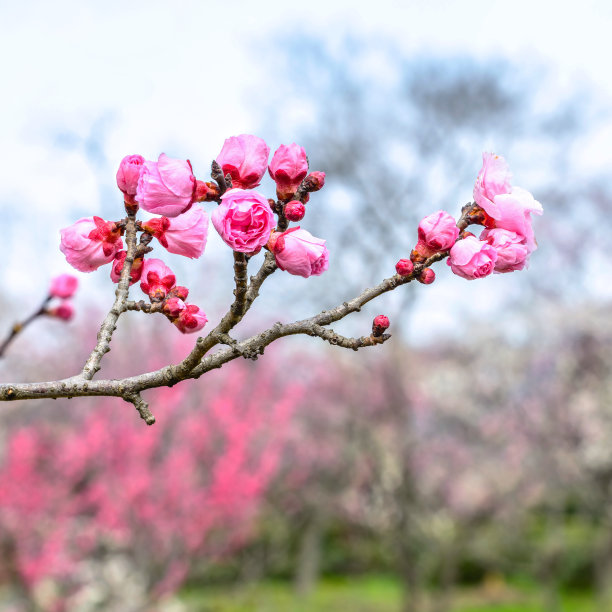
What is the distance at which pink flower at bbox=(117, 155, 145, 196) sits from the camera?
1.08 meters

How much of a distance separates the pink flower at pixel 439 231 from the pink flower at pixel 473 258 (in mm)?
24

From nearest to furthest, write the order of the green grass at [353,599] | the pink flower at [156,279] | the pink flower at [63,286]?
the pink flower at [156,279]
the pink flower at [63,286]
the green grass at [353,599]

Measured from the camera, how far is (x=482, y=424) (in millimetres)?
12086

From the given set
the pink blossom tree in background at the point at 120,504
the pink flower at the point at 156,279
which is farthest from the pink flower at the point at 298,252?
the pink blossom tree in background at the point at 120,504

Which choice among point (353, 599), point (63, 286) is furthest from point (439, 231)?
point (353, 599)

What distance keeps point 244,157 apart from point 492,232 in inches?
16.7

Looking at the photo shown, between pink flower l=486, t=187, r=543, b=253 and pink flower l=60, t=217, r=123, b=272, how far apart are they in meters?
0.65

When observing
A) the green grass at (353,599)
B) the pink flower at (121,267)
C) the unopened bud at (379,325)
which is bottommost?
the green grass at (353,599)

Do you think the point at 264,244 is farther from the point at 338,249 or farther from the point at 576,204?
the point at 576,204

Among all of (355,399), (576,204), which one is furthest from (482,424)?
(576,204)

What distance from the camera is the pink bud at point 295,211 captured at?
102 cm

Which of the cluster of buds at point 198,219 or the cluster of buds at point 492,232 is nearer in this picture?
the cluster of buds at point 198,219

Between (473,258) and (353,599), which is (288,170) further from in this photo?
(353,599)

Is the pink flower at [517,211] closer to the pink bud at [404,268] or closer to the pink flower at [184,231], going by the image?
the pink bud at [404,268]
